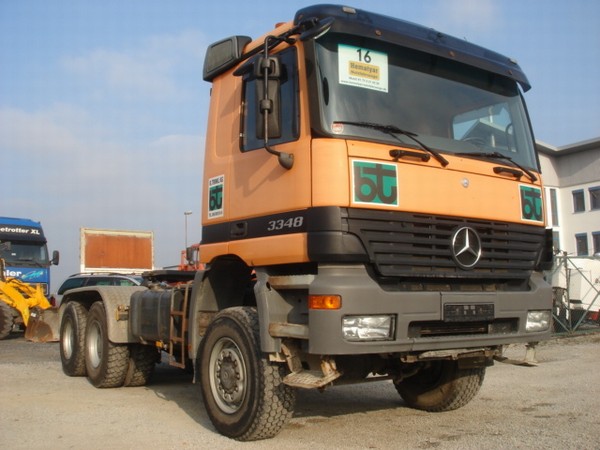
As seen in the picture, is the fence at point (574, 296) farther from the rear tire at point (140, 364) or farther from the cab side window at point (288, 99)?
the cab side window at point (288, 99)

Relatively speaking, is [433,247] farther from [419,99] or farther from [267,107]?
[267,107]

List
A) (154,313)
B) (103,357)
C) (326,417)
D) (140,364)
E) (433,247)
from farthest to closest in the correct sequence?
1. (140,364)
2. (103,357)
3. (154,313)
4. (326,417)
5. (433,247)

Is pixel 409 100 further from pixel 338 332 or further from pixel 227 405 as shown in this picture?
pixel 227 405

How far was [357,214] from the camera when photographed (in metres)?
4.68

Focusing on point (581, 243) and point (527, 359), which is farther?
point (581, 243)

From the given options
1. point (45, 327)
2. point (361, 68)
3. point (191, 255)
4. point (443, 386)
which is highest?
point (361, 68)

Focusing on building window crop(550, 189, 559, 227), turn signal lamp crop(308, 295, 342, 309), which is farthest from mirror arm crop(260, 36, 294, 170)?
building window crop(550, 189, 559, 227)

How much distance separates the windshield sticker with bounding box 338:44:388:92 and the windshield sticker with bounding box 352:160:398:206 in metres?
0.69

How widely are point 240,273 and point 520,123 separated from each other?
3020 millimetres

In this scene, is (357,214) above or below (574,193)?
below

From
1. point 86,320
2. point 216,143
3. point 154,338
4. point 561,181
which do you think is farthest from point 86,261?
point 561,181

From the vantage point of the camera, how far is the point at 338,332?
14.6ft

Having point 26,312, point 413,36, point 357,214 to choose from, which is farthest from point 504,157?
point 26,312

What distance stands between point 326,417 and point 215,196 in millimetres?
2479
